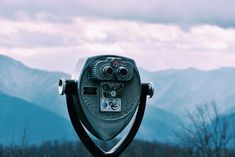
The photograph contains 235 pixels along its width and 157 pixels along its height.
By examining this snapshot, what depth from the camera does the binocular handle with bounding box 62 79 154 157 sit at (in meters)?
7.24

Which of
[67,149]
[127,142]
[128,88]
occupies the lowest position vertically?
[67,149]

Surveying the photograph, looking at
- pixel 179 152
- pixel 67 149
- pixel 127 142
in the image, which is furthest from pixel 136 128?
pixel 67 149

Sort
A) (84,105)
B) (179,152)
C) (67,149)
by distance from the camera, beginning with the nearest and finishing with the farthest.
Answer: (84,105)
(179,152)
(67,149)

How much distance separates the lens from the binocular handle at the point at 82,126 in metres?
7.24

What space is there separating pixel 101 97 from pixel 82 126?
0.31 metres

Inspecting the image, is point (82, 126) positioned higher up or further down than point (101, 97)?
further down

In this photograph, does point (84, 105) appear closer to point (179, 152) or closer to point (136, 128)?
point (136, 128)

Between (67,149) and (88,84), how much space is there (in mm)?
69017

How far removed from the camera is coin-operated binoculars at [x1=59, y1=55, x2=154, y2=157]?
7.26 m

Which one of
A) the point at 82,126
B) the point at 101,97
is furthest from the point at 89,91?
the point at 82,126

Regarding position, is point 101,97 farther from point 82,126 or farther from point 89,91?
point 82,126

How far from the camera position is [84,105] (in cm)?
723

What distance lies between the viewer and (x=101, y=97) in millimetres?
7324

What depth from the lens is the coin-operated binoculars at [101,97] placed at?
23.8 ft
